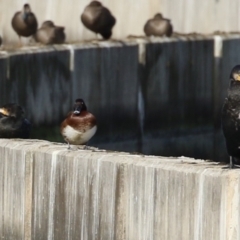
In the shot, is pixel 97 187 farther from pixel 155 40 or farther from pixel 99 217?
pixel 155 40

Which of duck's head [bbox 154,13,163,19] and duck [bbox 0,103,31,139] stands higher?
duck's head [bbox 154,13,163,19]

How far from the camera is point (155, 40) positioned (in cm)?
1962

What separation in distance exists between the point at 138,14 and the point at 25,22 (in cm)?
338

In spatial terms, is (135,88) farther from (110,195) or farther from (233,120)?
(110,195)

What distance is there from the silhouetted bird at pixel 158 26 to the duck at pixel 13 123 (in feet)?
32.3

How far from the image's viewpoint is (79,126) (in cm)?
1057

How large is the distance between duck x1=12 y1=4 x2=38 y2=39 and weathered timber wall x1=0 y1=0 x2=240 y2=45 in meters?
1.32

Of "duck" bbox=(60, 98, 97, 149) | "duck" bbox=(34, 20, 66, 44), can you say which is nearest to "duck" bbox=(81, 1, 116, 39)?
"duck" bbox=(34, 20, 66, 44)

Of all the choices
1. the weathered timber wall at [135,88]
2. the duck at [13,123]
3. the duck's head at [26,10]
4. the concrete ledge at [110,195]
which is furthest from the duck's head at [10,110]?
the duck's head at [26,10]

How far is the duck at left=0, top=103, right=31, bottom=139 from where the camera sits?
11207 millimetres

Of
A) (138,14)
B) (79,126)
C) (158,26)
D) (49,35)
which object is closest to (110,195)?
(79,126)

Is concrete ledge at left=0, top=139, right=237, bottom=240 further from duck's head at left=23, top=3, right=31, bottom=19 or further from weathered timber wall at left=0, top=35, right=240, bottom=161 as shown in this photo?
duck's head at left=23, top=3, right=31, bottom=19

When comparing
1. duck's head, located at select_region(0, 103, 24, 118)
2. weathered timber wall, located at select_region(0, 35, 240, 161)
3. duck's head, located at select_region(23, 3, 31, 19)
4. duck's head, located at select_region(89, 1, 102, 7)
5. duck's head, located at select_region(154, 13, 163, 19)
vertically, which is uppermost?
duck's head, located at select_region(89, 1, 102, 7)

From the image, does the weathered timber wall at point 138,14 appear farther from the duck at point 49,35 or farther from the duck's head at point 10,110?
the duck's head at point 10,110
